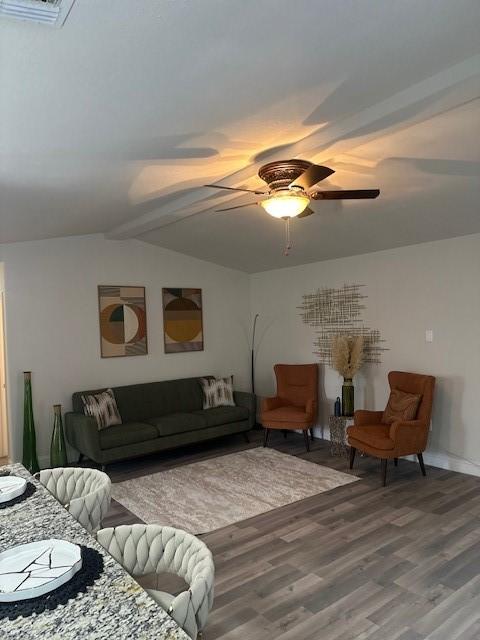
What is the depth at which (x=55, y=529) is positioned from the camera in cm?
158

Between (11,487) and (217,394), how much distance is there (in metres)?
4.07

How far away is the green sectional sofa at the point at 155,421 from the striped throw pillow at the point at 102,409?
0.09m

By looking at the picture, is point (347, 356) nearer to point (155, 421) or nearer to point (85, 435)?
point (155, 421)

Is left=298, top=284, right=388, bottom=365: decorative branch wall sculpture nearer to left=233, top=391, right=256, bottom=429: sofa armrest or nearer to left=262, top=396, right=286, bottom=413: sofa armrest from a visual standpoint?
left=262, top=396, right=286, bottom=413: sofa armrest

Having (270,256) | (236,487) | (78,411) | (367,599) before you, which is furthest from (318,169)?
(78,411)

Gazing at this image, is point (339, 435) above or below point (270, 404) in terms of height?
below

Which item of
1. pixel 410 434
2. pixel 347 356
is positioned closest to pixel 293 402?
pixel 347 356

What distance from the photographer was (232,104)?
218cm

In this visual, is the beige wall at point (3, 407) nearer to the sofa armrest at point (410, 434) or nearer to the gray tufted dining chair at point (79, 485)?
the gray tufted dining chair at point (79, 485)

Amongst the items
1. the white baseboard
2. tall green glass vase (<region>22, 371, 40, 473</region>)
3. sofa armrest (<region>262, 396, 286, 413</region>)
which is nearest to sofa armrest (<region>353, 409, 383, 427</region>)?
the white baseboard

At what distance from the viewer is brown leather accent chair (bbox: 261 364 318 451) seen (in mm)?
5316

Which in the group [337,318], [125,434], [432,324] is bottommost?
[125,434]

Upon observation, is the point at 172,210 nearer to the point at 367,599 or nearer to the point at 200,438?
the point at 200,438

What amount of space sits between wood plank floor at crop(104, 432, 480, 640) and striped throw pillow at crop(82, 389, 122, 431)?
1306mm
